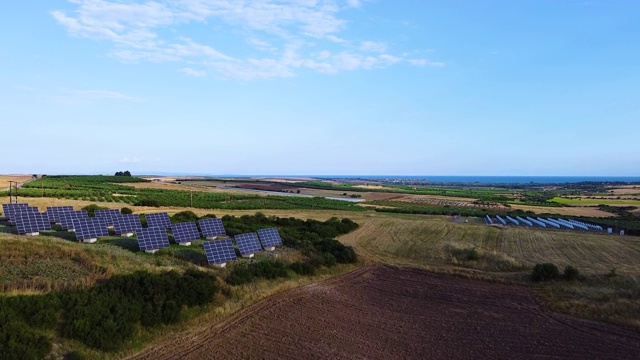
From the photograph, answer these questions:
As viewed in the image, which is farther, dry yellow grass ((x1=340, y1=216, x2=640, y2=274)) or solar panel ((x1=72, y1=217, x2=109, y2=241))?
dry yellow grass ((x1=340, y1=216, x2=640, y2=274))

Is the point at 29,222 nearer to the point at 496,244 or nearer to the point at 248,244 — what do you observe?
the point at 248,244

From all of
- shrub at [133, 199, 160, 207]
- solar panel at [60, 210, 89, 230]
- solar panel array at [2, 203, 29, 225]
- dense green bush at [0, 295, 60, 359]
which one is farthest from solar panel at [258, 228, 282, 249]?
shrub at [133, 199, 160, 207]

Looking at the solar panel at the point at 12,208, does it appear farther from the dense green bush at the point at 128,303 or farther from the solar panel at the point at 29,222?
the dense green bush at the point at 128,303

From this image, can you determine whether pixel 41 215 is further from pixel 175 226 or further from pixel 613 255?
pixel 613 255

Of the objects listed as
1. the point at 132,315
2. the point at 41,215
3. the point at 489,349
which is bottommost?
the point at 489,349

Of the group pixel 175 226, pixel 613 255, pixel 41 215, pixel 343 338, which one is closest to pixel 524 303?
pixel 343 338

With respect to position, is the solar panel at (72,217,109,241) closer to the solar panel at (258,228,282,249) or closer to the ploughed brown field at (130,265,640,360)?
the solar panel at (258,228,282,249)
